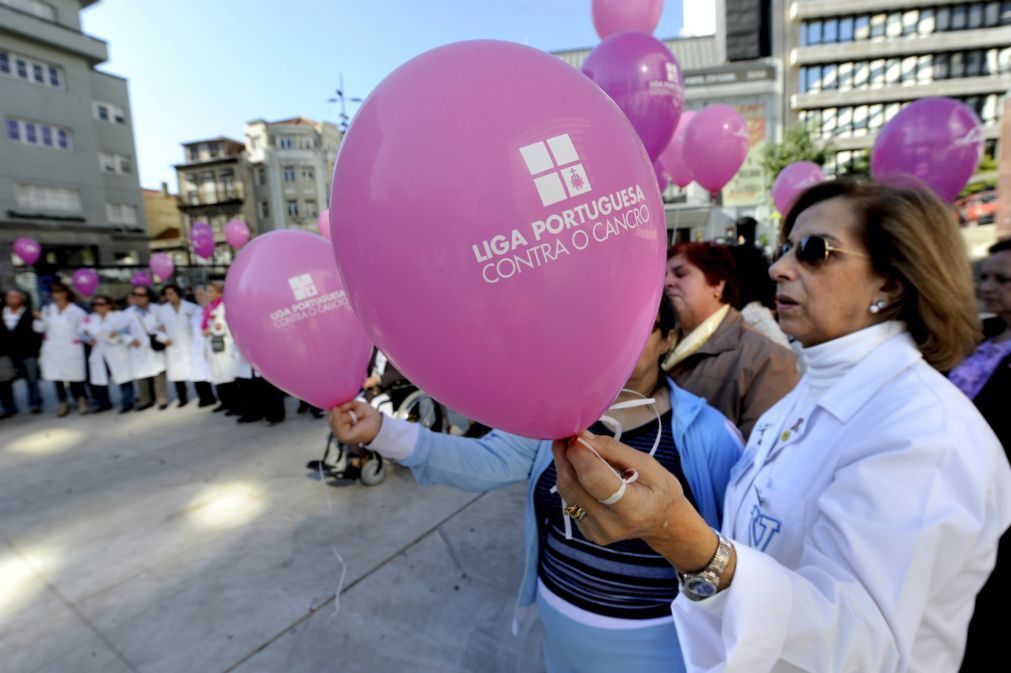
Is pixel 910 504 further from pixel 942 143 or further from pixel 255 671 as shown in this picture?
pixel 942 143

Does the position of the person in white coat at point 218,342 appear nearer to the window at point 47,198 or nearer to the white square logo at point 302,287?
the white square logo at point 302,287

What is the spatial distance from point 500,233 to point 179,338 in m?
7.46

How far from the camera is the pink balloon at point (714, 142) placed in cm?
517

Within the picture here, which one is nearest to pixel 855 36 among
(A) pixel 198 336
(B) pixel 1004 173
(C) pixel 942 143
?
(B) pixel 1004 173

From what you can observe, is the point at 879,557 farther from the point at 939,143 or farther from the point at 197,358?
the point at 197,358

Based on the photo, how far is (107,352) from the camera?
678 cm

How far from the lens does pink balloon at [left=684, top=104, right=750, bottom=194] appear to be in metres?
5.17

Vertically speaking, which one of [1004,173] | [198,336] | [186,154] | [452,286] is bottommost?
[198,336]

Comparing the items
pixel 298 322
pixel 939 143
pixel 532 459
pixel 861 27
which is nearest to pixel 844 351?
pixel 532 459

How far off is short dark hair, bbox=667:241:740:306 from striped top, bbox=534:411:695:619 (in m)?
0.88

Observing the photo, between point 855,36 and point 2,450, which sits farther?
point 855,36

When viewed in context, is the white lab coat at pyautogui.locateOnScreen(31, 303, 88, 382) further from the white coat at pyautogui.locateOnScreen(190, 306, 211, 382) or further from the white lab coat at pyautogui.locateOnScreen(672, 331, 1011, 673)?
the white lab coat at pyautogui.locateOnScreen(672, 331, 1011, 673)

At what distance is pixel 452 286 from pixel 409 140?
25 centimetres

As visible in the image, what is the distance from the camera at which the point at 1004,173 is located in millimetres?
11648
